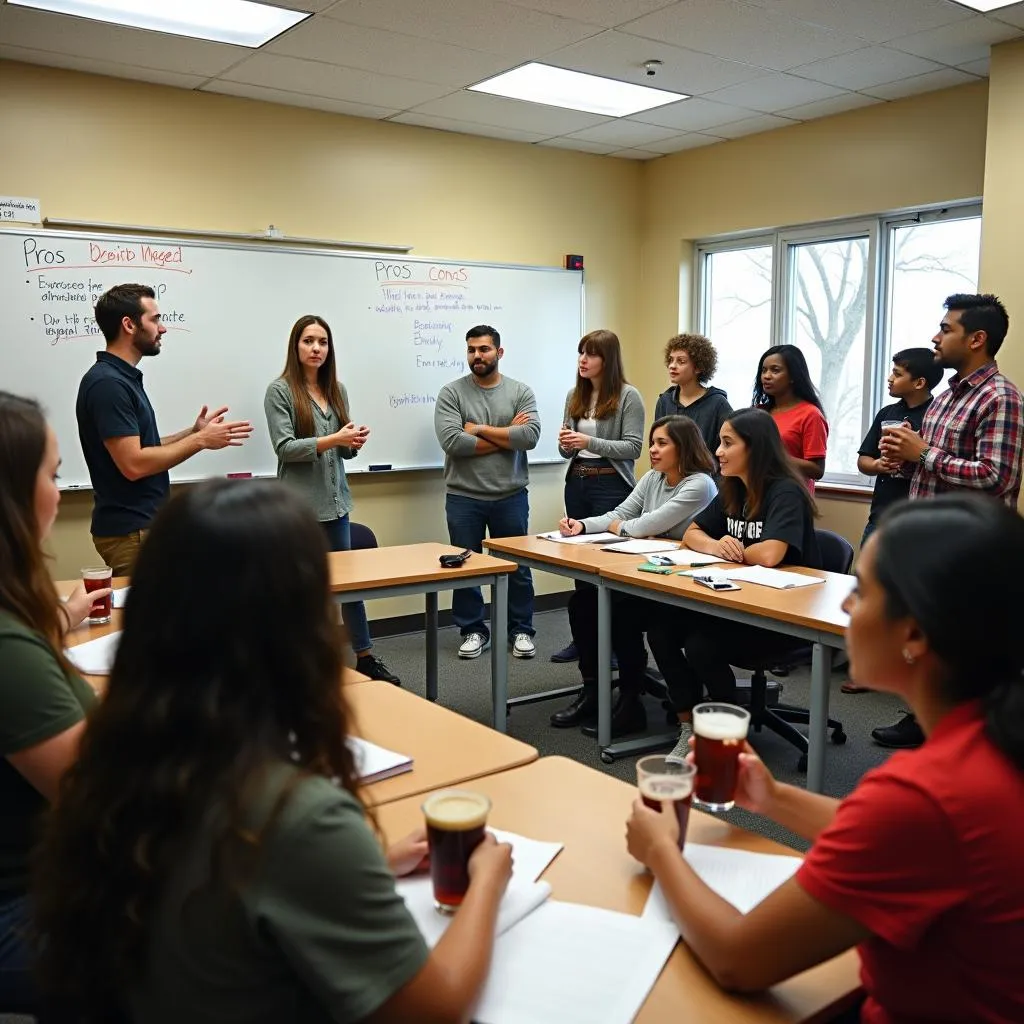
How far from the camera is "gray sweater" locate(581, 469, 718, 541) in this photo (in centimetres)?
399

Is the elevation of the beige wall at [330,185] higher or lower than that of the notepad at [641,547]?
higher

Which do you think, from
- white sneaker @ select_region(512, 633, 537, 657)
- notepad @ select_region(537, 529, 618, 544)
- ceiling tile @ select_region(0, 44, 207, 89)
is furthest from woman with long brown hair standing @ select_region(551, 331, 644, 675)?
ceiling tile @ select_region(0, 44, 207, 89)

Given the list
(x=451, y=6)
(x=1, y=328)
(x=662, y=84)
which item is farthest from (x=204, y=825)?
(x=662, y=84)

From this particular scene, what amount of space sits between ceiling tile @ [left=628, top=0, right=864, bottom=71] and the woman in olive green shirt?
3.06m

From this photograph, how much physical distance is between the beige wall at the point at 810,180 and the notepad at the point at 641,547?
1.64m

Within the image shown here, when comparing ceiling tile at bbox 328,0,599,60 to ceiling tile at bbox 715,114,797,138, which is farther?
ceiling tile at bbox 715,114,797,138

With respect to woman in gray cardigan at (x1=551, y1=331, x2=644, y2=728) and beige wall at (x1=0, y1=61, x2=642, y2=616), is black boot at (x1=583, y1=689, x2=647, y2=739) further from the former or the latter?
beige wall at (x1=0, y1=61, x2=642, y2=616)

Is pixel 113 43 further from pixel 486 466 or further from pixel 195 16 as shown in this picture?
pixel 486 466

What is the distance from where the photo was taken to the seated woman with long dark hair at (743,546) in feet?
11.0

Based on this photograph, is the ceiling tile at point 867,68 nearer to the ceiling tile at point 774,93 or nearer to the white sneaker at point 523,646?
the ceiling tile at point 774,93

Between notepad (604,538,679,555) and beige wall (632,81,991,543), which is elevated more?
beige wall (632,81,991,543)

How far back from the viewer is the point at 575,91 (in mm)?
4816

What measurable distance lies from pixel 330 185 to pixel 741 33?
2173mm

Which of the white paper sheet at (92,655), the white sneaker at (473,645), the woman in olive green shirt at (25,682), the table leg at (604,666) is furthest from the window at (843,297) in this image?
the woman in olive green shirt at (25,682)
